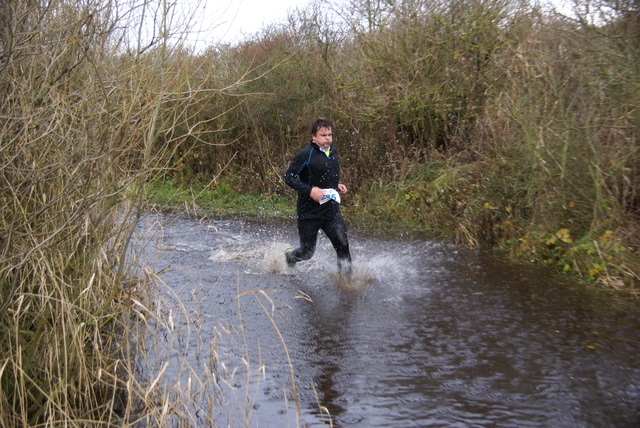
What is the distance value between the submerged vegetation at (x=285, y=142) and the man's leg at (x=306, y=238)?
1.66m

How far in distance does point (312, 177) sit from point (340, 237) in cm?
79

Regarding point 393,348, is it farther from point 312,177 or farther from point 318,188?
point 312,177

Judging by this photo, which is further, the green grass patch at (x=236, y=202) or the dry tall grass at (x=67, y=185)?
the green grass patch at (x=236, y=202)

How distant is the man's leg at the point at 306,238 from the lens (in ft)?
26.3

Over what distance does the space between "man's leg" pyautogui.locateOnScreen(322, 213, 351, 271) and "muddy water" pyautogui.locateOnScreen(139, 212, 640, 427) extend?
253 mm

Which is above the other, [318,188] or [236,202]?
[318,188]

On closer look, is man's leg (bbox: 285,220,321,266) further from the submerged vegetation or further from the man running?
the submerged vegetation

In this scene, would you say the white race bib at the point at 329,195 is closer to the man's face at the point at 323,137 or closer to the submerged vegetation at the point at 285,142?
the man's face at the point at 323,137

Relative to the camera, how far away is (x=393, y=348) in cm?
577

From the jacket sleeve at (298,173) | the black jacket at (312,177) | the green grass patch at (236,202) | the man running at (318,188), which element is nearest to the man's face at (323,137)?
the man running at (318,188)

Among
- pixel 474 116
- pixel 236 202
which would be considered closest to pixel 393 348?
pixel 474 116

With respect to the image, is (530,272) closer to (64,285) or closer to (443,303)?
(443,303)

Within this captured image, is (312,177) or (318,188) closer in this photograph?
(318,188)

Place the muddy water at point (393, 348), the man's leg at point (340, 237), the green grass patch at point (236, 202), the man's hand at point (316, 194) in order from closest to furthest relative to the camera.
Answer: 1. the muddy water at point (393, 348)
2. the man's hand at point (316, 194)
3. the man's leg at point (340, 237)
4. the green grass patch at point (236, 202)
